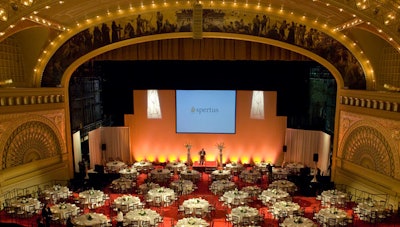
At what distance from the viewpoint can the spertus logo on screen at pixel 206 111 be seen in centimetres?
1936

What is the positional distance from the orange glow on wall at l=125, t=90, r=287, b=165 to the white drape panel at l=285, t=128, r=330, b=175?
499 millimetres

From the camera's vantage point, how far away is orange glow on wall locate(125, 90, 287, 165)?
19641mm

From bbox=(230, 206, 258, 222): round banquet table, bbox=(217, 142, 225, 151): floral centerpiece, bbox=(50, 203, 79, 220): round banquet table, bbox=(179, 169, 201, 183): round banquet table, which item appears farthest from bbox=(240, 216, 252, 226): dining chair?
bbox=(217, 142, 225, 151): floral centerpiece

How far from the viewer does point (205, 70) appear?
17984 millimetres

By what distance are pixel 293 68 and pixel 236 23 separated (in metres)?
4.33

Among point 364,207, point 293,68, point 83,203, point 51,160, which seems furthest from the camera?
point 293,68

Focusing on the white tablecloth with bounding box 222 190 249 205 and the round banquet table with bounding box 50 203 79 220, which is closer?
the round banquet table with bounding box 50 203 79 220

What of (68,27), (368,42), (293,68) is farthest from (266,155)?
(68,27)

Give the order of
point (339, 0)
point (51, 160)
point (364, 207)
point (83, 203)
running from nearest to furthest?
Answer: point (339, 0)
point (364, 207)
point (83, 203)
point (51, 160)

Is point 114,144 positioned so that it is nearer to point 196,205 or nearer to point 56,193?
point 56,193

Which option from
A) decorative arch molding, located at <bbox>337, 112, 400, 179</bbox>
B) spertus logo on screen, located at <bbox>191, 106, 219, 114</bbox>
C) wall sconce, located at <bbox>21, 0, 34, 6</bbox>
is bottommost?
decorative arch molding, located at <bbox>337, 112, 400, 179</bbox>

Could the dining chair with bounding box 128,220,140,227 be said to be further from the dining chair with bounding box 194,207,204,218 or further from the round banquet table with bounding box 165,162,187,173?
the round banquet table with bounding box 165,162,187,173

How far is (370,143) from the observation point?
13.8 m

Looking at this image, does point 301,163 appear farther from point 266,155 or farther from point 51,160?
point 51,160
